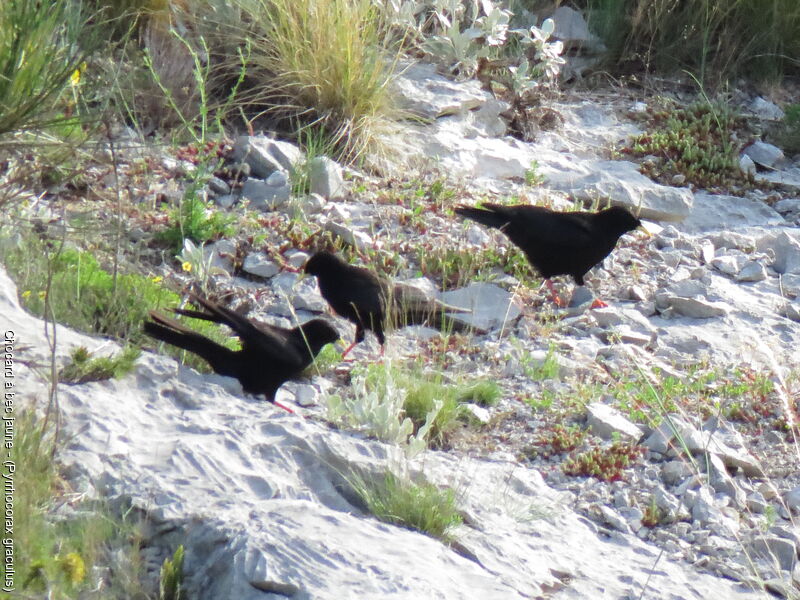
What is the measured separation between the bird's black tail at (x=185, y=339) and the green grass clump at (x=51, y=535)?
→ 4.55 ft

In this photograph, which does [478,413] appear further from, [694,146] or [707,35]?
[707,35]

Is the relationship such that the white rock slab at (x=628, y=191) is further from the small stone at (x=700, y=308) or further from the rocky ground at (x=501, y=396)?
the small stone at (x=700, y=308)

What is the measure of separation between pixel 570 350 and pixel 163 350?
2.33m

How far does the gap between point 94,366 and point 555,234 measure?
338cm

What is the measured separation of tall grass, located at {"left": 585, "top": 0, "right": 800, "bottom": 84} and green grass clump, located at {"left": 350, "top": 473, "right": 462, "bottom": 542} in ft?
24.5

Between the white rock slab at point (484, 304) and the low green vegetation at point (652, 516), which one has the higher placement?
the low green vegetation at point (652, 516)

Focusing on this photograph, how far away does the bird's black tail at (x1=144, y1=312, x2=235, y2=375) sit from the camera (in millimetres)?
5238

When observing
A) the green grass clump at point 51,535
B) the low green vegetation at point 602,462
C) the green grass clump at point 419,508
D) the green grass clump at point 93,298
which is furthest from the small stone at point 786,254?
the green grass clump at point 51,535

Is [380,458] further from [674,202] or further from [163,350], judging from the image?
[674,202]

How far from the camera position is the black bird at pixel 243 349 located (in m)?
5.25

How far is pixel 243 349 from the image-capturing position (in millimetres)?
5398

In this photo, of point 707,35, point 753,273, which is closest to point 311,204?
point 753,273

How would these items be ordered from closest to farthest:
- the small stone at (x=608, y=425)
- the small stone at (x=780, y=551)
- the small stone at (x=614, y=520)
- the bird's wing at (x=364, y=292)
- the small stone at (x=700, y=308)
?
1. the small stone at (x=780, y=551)
2. the small stone at (x=614, y=520)
3. the small stone at (x=608, y=425)
4. the bird's wing at (x=364, y=292)
5. the small stone at (x=700, y=308)

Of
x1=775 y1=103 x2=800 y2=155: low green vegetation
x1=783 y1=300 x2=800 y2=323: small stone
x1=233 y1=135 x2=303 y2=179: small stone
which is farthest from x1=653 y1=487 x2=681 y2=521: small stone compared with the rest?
x1=775 y1=103 x2=800 y2=155: low green vegetation
